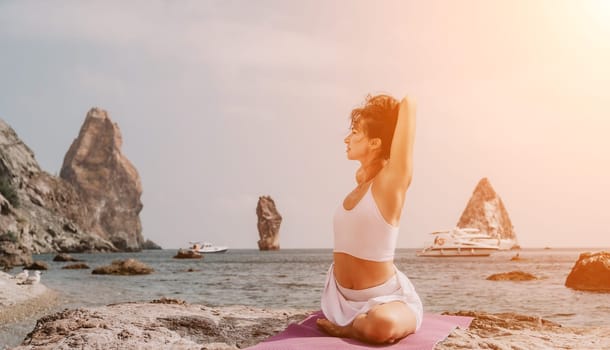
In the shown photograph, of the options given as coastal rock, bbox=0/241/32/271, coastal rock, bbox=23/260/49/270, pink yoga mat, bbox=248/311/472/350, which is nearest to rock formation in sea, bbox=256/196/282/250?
coastal rock, bbox=0/241/32/271

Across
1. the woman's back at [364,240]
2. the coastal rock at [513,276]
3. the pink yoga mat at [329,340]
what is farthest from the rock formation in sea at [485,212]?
the woman's back at [364,240]

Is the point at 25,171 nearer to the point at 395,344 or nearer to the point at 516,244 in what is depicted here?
the point at 395,344

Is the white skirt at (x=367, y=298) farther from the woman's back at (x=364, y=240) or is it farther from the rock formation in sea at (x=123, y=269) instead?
the rock formation in sea at (x=123, y=269)

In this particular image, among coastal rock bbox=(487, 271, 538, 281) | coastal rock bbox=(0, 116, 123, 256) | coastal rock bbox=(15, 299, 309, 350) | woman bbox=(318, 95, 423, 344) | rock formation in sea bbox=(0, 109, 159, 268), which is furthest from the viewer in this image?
coastal rock bbox=(0, 116, 123, 256)

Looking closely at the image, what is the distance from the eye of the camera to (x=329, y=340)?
4.59m

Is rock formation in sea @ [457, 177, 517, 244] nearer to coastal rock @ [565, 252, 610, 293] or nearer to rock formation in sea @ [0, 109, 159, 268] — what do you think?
rock formation in sea @ [0, 109, 159, 268]

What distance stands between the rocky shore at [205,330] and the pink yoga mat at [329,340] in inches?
5.9

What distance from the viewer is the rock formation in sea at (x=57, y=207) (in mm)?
53750

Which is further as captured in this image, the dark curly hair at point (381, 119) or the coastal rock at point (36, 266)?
the coastal rock at point (36, 266)

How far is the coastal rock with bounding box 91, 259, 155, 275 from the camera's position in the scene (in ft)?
122

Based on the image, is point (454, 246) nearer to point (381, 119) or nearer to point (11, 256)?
point (11, 256)

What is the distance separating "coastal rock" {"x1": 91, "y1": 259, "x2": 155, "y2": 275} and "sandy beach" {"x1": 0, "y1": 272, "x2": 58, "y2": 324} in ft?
49.8

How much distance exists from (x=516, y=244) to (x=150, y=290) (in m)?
126

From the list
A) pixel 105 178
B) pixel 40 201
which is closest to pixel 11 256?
pixel 40 201
